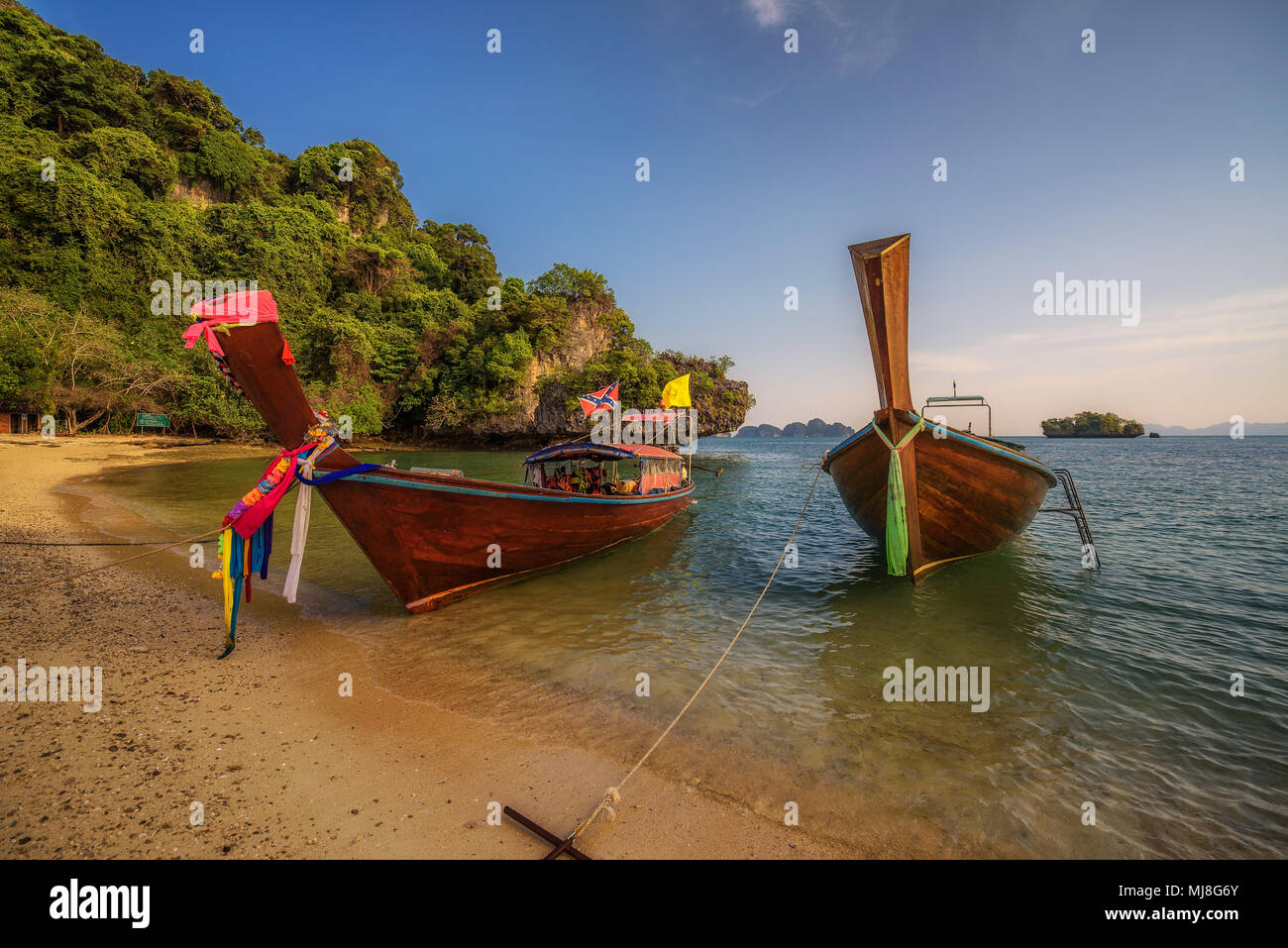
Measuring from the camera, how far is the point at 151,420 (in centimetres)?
3347

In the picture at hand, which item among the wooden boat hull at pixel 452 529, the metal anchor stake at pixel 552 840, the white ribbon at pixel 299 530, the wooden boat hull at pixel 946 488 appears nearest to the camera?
the metal anchor stake at pixel 552 840

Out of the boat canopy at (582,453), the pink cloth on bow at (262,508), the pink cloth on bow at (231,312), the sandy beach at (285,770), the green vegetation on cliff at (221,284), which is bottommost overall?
the sandy beach at (285,770)

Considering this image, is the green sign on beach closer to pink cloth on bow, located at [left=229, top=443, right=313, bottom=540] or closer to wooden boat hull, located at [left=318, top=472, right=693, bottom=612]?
wooden boat hull, located at [left=318, top=472, right=693, bottom=612]

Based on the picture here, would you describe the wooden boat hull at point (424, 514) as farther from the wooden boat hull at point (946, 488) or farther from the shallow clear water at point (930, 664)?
the wooden boat hull at point (946, 488)

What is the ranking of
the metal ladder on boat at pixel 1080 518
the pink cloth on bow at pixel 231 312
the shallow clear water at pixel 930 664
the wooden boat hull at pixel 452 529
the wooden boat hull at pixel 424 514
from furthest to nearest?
1. the metal ladder on boat at pixel 1080 518
2. the wooden boat hull at pixel 452 529
3. the wooden boat hull at pixel 424 514
4. the pink cloth on bow at pixel 231 312
5. the shallow clear water at pixel 930 664

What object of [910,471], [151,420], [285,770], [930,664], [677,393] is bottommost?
[930,664]

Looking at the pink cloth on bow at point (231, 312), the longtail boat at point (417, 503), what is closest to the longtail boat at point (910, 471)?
the longtail boat at point (417, 503)

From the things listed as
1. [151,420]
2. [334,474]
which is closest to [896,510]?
[334,474]

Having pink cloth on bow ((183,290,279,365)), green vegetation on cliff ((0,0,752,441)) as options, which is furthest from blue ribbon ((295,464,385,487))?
green vegetation on cliff ((0,0,752,441))

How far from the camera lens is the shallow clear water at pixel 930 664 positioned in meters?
3.68

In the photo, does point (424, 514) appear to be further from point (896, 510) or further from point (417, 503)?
point (896, 510)

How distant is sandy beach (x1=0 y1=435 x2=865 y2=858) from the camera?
3.02 metres

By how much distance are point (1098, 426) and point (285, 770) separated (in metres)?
135

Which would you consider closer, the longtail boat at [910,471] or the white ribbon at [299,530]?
the white ribbon at [299,530]
